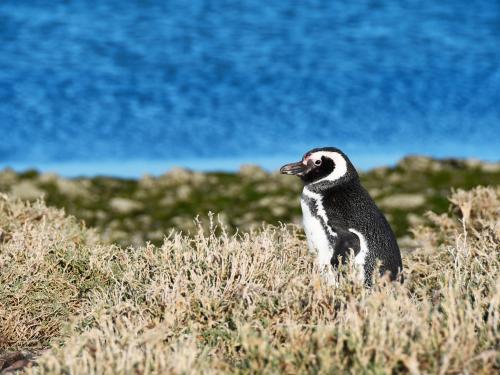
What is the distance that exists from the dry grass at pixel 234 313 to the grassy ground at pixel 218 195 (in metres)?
7.87

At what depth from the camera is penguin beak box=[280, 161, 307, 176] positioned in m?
7.44

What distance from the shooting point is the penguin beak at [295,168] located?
7441 millimetres

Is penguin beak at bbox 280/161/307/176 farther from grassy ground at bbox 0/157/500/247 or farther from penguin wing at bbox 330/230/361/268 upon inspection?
grassy ground at bbox 0/157/500/247

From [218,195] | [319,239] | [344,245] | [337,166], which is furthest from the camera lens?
[218,195]

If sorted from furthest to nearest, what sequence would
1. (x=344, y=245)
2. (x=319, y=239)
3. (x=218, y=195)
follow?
(x=218, y=195)
(x=319, y=239)
(x=344, y=245)

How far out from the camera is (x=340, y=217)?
23.5 feet

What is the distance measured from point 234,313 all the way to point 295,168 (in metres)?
1.94

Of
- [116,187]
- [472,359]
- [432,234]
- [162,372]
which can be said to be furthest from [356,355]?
[116,187]

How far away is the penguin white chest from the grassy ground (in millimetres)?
8744

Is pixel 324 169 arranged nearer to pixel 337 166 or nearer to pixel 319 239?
pixel 337 166

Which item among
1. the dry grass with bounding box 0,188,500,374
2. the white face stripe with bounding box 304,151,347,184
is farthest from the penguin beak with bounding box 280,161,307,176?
the dry grass with bounding box 0,188,500,374

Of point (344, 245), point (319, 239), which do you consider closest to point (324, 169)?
point (319, 239)

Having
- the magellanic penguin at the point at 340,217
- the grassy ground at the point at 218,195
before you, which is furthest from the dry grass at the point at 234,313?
the grassy ground at the point at 218,195

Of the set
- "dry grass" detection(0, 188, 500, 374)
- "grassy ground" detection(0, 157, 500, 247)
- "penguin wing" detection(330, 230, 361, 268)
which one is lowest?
"dry grass" detection(0, 188, 500, 374)
